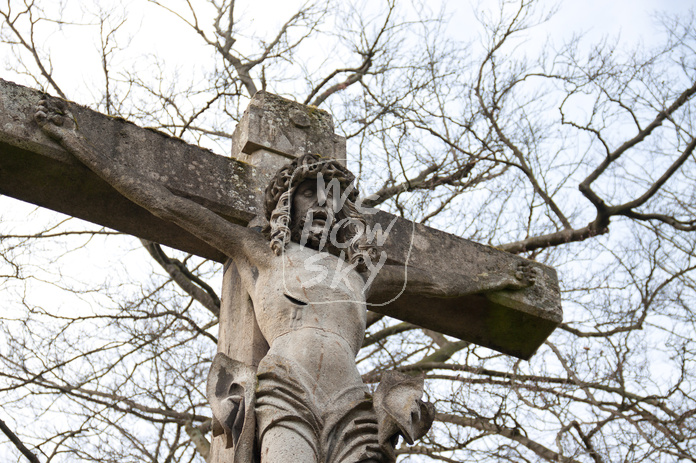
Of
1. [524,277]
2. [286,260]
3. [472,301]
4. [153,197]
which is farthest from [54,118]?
[524,277]

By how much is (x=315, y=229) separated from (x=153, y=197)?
86cm

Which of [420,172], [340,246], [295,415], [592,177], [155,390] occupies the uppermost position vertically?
[420,172]

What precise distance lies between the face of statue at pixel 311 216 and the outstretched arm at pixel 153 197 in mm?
206

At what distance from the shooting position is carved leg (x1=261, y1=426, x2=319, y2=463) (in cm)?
374

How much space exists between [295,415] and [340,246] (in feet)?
4.54

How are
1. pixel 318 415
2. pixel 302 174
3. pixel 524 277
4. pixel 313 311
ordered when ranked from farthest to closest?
pixel 524 277
pixel 302 174
pixel 313 311
pixel 318 415

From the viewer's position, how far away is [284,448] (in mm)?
3762

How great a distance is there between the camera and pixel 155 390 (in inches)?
346

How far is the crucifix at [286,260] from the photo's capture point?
3.94 metres

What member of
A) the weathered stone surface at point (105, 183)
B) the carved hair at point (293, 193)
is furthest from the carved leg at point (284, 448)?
the weathered stone surface at point (105, 183)

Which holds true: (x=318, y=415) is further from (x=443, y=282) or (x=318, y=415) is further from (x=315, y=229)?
(x=443, y=282)

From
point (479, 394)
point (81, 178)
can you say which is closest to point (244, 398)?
point (81, 178)

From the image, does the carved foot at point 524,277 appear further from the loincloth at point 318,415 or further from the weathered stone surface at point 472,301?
the loincloth at point 318,415

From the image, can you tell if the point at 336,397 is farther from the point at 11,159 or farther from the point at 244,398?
the point at 11,159
